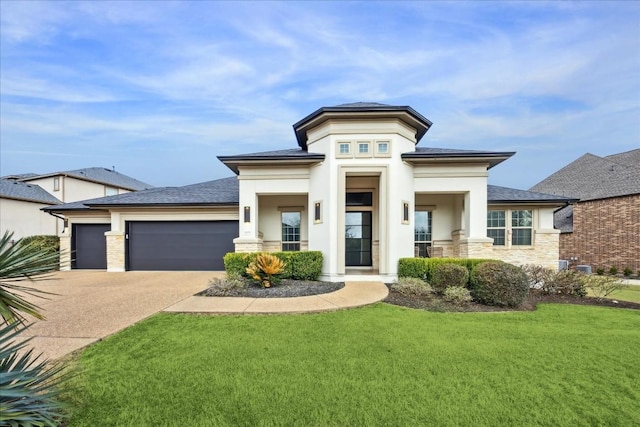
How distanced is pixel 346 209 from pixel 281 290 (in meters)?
5.06

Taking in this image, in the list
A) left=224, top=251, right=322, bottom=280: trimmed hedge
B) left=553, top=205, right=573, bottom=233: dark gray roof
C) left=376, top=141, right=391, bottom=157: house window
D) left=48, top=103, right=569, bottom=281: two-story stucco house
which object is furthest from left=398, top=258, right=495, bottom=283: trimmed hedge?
left=553, top=205, right=573, bottom=233: dark gray roof

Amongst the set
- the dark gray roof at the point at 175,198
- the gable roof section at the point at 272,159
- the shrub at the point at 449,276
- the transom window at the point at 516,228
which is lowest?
the shrub at the point at 449,276

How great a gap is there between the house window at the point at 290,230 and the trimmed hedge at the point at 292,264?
8.07ft

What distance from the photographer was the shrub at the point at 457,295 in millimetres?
7656

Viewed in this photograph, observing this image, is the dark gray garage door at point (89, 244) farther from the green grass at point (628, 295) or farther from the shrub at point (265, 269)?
the green grass at point (628, 295)

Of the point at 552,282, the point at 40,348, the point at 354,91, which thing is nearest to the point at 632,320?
the point at 552,282

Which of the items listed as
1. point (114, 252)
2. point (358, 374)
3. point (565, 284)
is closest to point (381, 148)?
point (565, 284)

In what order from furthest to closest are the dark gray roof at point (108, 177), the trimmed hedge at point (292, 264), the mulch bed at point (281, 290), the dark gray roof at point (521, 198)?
the dark gray roof at point (108, 177) < the dark gray roof at point (521, 198) < the trimmed hedge at point (292, 264) < the mulch bed at point (281, 290)

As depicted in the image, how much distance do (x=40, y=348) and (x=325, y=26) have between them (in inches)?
532

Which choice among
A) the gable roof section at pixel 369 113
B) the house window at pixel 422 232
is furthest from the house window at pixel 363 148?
the house window at pixel 422 232

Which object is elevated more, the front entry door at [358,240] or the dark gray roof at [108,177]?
the dark gray roof at [108,177]

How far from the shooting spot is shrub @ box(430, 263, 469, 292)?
8.46m

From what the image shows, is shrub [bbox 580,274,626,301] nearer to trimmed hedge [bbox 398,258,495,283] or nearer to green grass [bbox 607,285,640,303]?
green grass [bbox 607,285,640,303]

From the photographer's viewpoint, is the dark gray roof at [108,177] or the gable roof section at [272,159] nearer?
the gable roof section at [272,159]
